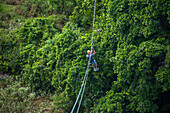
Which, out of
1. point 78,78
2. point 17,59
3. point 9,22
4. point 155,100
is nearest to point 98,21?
point 78,78

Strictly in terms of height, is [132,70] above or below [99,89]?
above

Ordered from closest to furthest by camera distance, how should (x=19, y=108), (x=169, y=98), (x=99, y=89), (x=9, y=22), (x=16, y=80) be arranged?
1. (x=169, y=98)
2. (x=99, y=89)
3. (x=19, y=108)
4. (x=16, y=80)
5. (x=9, y=22)

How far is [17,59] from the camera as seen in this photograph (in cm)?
1399

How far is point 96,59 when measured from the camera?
35.2 feet

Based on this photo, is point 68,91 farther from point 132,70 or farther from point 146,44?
point 146,44

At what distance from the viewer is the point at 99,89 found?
1079cm

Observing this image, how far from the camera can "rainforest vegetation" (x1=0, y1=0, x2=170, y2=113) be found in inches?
335

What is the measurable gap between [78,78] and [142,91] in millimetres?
3843

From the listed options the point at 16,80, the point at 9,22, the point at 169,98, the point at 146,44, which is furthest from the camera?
the point at 9,22

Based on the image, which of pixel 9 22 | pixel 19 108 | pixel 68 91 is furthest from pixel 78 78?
pixel 9 22

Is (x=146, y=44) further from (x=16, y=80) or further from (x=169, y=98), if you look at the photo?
(x=16, y=80)

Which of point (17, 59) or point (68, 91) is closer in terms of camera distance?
point (68, 91)

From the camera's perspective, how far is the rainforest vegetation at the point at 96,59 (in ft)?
27.9

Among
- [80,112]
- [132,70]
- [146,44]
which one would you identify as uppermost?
[146,44]
